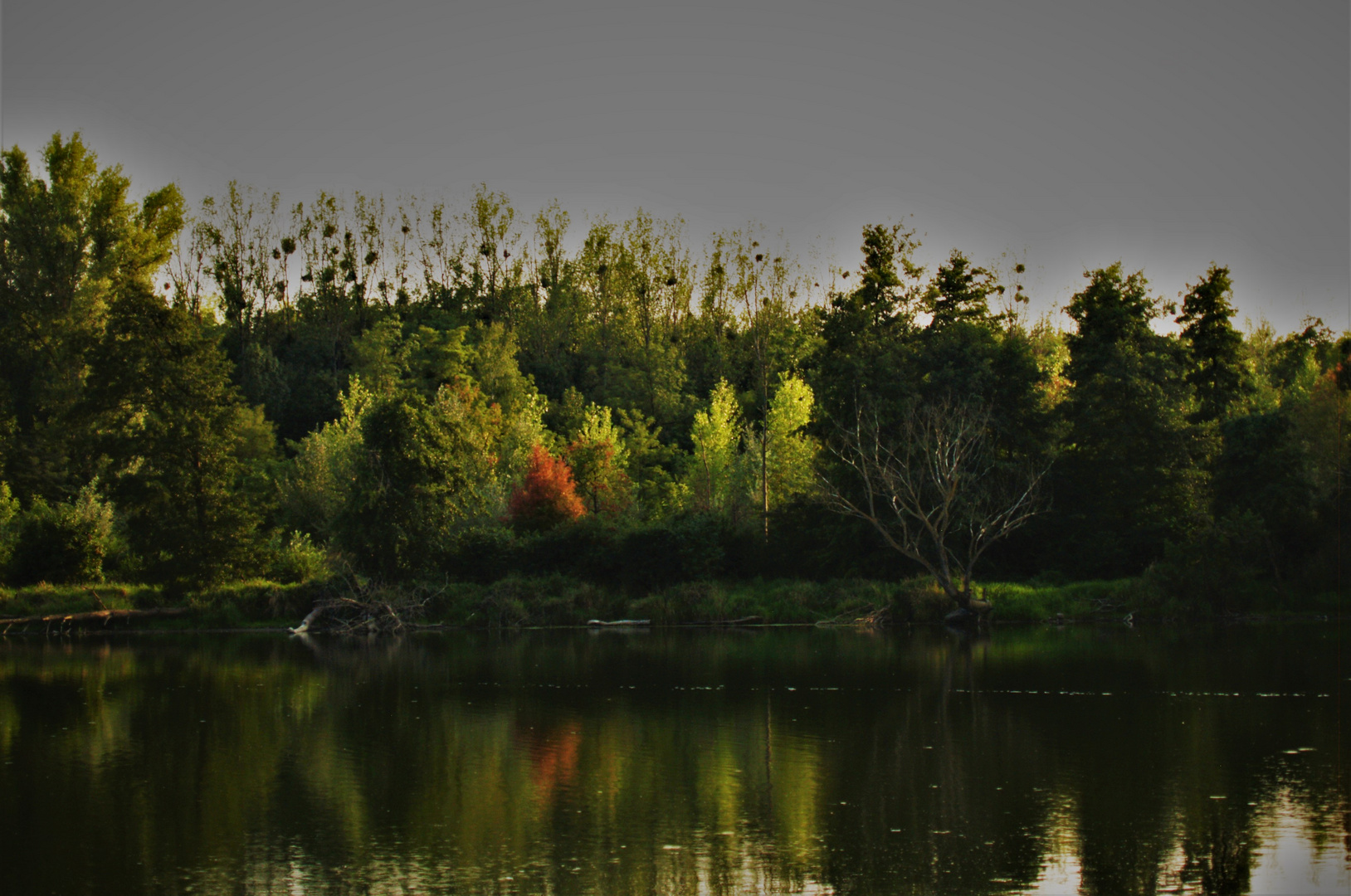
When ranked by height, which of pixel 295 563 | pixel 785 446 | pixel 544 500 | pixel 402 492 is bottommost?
pixel 295 563

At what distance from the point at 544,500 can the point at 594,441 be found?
9251 mm

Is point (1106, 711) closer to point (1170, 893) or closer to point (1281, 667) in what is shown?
point (1281, 667)

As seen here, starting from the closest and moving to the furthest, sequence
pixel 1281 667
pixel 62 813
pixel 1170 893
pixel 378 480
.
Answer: pixel 1170 893, pixel 62 813, pixel 1281 667, pixel 378 480

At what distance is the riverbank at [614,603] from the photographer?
41562 mm

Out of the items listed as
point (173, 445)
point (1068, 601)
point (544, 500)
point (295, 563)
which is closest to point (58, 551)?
point (173, 445)

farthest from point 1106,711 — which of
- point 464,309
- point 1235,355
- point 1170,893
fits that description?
point 464,309

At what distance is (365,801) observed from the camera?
1359 cm

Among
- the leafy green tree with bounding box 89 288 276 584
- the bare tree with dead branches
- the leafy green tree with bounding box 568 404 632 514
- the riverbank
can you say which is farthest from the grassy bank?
the leafy green tree with bounding box 568 404 632 514

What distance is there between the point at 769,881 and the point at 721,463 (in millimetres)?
55223

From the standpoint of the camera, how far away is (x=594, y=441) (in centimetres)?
6181

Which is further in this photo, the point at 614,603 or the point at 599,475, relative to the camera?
the point at 599,475

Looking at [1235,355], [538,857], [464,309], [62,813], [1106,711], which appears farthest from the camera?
[464,309]

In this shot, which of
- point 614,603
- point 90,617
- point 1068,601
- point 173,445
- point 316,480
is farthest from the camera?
point 316,480

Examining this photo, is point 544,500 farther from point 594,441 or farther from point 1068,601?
point 1068,601
